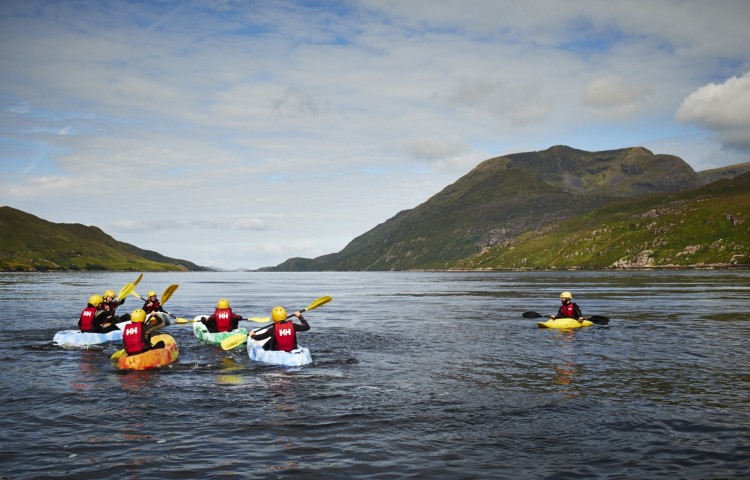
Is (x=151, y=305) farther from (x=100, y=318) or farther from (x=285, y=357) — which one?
(x=285, y=357)

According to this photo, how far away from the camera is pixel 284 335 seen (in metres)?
25.6

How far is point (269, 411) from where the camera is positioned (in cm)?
1755

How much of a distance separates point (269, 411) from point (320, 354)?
12.1m

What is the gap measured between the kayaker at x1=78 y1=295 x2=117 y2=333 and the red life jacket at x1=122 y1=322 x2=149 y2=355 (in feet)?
30.2

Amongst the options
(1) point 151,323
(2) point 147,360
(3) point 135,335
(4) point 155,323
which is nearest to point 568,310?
(2) point 147,360

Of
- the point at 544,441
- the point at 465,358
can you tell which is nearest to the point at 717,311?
the point at 465,358

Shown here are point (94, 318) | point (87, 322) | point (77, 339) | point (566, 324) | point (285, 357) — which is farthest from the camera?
point (566, 324)

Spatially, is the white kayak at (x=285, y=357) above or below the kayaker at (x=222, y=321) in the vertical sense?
below

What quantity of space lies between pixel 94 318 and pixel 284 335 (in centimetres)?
1534

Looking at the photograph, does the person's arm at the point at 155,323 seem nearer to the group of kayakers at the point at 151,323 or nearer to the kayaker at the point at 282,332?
the group of kayakers at the point at 151,323

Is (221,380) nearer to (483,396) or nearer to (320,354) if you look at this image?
(320,354)

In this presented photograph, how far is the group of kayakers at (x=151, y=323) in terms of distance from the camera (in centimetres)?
2491

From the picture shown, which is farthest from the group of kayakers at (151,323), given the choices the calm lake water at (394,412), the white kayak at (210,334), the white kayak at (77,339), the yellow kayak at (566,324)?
the yellow kayak at (566,324)

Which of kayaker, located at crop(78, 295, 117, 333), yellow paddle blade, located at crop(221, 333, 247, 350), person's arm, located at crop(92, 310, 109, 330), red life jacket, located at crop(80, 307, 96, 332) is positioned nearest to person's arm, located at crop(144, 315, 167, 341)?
person's arm, located at crop(92, 310, 109, 330)
